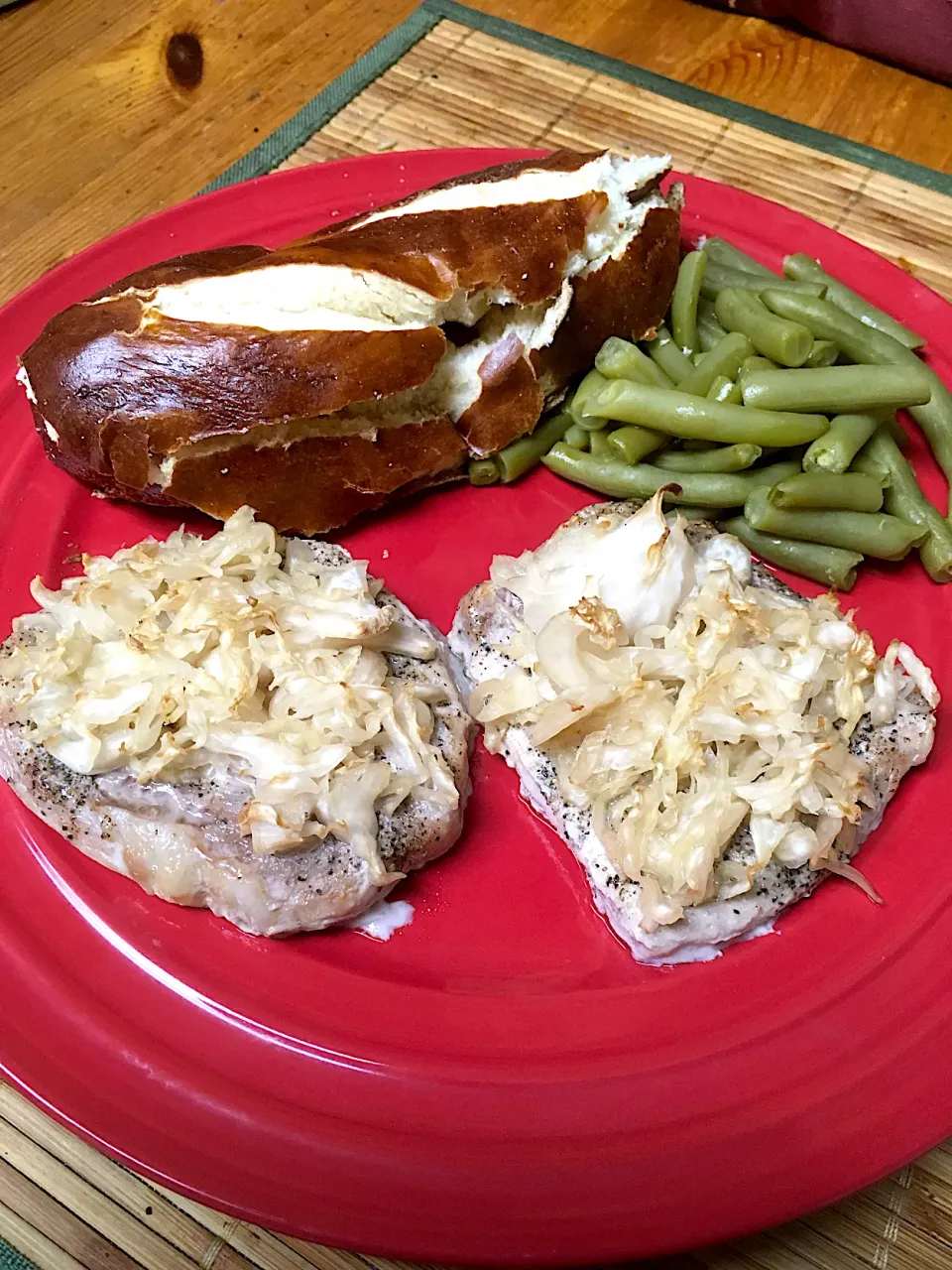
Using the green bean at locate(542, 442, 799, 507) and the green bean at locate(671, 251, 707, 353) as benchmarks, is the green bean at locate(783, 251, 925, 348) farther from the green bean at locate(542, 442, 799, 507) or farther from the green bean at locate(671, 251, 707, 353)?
the green bean at locate(542, 442, 799, 507)

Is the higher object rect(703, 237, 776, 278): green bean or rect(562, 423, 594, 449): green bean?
rect(703, 237, 776, 278): green bean

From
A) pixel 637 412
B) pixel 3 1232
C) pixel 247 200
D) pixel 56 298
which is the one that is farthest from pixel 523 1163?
pixel 247 200

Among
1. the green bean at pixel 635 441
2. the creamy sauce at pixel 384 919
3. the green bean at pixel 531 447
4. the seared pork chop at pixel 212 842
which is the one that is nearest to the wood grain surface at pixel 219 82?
the green bean at pixel 531 447

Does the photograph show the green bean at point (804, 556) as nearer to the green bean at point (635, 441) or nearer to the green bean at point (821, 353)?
the green bean at point (635, 441)

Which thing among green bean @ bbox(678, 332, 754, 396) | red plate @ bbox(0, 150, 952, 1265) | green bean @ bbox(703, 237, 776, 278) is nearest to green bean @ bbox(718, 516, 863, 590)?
green bean @ bbox(678, 332, 754, 396)

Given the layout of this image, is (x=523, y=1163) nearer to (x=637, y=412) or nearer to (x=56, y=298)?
(x=637, y=412)

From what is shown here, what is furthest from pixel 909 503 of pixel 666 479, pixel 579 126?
pixel 579 126
